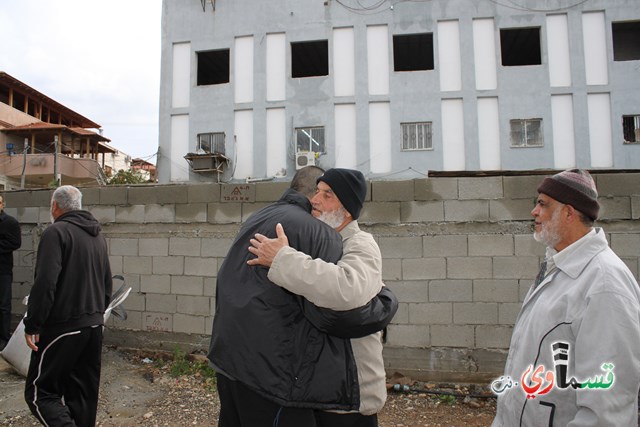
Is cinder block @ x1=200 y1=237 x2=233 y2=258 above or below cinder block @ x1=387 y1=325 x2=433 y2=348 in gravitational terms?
above

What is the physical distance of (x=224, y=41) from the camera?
16594 millimetres

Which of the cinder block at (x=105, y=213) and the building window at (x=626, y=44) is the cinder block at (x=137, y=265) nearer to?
the cinder block at (x=105, y=213)

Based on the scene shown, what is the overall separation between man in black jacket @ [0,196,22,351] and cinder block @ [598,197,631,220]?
20.5 feet

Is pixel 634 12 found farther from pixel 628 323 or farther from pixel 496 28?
pixel 628 323

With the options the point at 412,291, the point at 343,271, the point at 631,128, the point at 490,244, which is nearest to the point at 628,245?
the point at 490,244

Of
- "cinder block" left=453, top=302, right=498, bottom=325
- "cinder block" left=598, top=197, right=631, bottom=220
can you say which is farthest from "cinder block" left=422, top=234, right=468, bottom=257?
"cinder block" left=598, top=197, right=631, bottom=220

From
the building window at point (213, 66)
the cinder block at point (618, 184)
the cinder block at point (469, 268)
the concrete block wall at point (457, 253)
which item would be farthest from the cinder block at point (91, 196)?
the building window at point (213, 66)

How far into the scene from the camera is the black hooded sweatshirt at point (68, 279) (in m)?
2.64

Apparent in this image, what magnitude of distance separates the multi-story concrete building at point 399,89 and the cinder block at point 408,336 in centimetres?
1109

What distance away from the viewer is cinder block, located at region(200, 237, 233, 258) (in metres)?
4.82

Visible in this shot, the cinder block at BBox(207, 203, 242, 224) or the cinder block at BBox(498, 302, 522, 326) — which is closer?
the cinder block at BBox(498, 302, 522, 326)

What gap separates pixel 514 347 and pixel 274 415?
95 centimetres

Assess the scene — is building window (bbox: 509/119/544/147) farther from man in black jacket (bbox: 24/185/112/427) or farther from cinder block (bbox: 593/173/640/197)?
man in black jacket (bbox: 24/185/112/427)

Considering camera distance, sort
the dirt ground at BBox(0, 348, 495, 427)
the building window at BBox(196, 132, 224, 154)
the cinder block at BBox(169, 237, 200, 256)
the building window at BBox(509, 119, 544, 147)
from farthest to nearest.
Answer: the building window at BBox(196, 132, 224, 154) → the building window at BBox(509, 119, 544, 147) → the cinder block at BBox(169, 237, 200, 256) → the dirt ground at BBox(0, 348, 495, 427)
